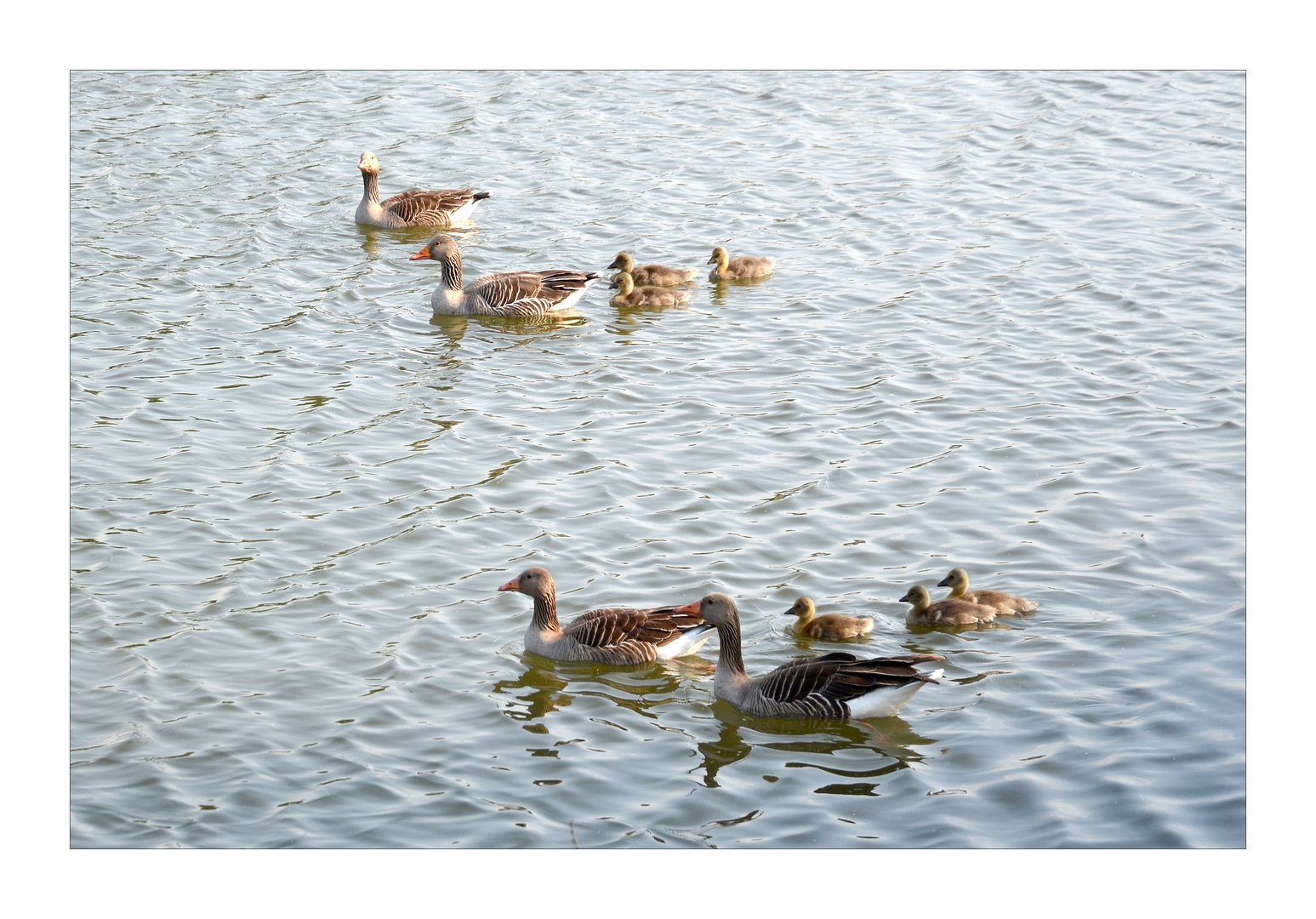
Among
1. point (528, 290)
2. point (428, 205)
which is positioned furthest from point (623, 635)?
point (428, 205)

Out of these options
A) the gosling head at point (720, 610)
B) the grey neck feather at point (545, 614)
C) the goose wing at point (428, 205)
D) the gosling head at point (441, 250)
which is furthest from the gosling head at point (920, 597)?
the goose wing at point (428, 205)

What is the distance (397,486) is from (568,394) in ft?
9.58

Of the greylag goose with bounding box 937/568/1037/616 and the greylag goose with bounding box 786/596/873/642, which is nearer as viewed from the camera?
the greylag goose with bounding box 786/596/873/642

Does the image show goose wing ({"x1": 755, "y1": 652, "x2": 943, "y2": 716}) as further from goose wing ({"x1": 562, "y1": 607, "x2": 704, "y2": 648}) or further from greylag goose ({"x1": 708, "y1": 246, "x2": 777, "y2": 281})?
greylag goose ({"x1": 708, "y1": 246, "x2": 777, "y2": 281})

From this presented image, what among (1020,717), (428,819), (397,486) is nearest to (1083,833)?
(1020,717)

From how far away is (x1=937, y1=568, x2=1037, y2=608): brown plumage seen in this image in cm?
1131

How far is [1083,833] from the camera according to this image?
8.71 m

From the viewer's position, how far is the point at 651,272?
60.6ft

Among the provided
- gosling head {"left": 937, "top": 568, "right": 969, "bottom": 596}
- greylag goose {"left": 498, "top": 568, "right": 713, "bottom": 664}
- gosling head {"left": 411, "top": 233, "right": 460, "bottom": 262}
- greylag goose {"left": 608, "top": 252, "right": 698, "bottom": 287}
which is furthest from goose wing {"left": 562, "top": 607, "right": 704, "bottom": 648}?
gosling head {"left": 411, "top": 233, "right": 460, "bottom": 262}

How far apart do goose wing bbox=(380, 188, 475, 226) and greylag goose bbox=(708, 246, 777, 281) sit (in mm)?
4355

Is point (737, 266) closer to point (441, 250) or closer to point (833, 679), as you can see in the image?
point (441, 250)

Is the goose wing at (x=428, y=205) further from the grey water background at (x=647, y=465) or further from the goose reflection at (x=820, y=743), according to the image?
the goose reflection at (x=820, y=743)

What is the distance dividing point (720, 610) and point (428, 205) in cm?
1217

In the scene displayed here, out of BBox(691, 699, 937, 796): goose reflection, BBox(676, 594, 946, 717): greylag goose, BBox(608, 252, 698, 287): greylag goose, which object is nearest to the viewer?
BBox(691, 699, 937, 796): goose reflection
